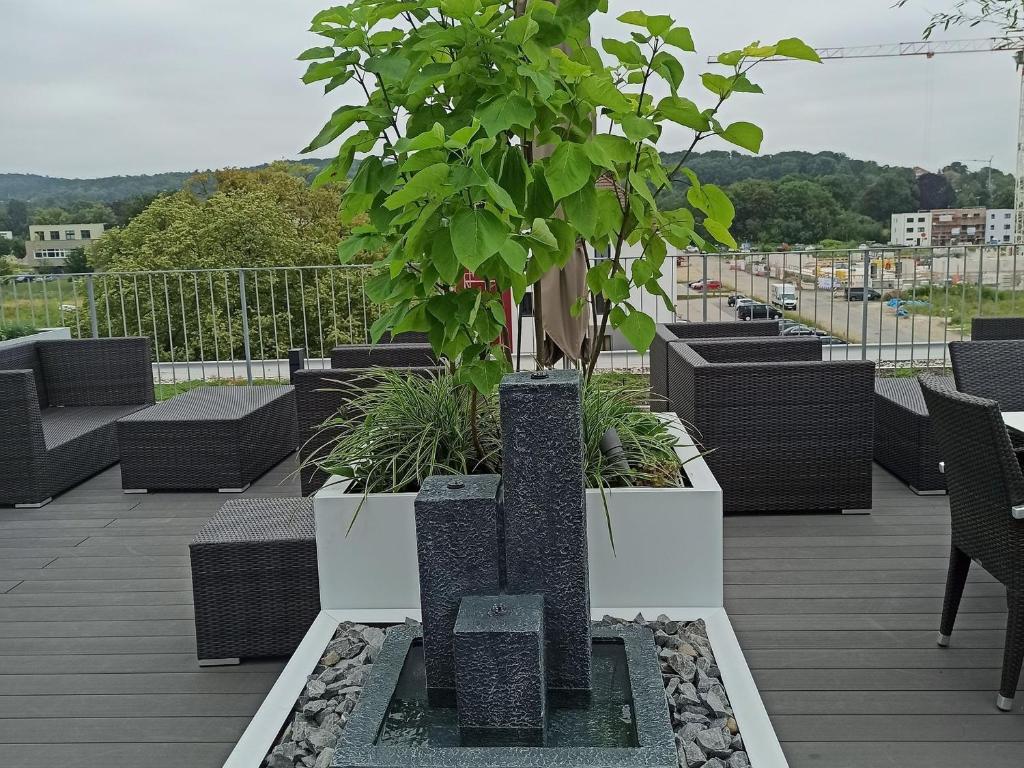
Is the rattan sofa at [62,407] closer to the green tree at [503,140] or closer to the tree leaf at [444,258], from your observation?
the green tree at [503,140]

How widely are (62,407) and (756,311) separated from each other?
535 cm

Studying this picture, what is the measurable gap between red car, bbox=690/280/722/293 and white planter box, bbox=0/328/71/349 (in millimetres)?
4821

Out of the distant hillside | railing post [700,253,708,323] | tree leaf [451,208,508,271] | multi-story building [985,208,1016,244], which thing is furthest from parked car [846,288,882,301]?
the distant hillside

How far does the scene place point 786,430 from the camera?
408cm

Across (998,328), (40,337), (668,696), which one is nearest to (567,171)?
(668,696)

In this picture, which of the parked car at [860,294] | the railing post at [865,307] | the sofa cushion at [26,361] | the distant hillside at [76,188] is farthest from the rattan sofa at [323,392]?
the distant hillside at [76,188]

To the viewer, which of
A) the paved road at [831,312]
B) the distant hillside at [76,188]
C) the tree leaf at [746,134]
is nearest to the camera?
the tree leaf at [746,134]

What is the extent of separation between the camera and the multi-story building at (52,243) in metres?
18.5

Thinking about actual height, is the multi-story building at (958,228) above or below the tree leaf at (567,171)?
below

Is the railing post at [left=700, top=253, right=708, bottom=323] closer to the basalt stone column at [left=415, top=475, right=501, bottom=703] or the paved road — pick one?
the paved road

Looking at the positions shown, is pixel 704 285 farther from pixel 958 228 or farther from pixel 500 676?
pixel 500 676

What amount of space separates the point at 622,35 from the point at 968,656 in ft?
7.02

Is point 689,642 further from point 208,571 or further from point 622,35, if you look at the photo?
point 622,35

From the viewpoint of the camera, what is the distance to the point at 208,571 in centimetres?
285
